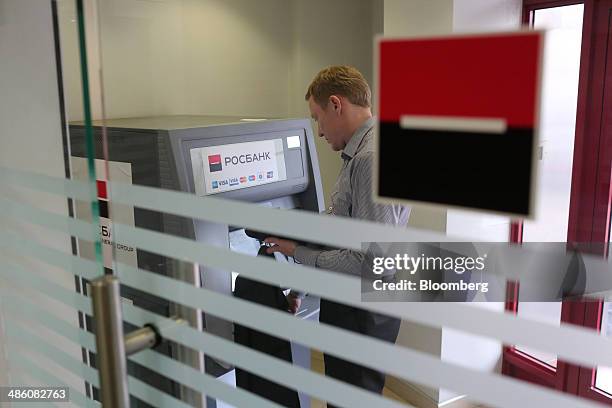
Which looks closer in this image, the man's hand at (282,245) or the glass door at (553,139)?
the glass door at (553,139)

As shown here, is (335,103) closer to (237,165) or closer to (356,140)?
(237,165)

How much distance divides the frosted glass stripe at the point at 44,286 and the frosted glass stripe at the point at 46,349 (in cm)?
9

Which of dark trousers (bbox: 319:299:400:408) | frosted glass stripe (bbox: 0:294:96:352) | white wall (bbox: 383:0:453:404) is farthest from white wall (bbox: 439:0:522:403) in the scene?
frosted glass stripe (bbox: 0:294:96:352)

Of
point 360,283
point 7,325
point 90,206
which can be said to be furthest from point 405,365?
point 7,325

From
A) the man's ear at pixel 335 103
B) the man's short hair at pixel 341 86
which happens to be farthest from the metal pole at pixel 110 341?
the man's ear at pixel 335 103

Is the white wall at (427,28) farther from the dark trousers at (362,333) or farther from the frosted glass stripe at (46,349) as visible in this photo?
the frosted glass stripe at (46,349)

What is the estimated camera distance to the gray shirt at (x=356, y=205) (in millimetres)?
559

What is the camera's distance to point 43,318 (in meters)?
1.01

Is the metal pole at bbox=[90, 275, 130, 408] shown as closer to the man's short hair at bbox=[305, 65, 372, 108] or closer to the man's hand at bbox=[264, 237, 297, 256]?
the man's hand at bbox=[264, 237, 297, 256]

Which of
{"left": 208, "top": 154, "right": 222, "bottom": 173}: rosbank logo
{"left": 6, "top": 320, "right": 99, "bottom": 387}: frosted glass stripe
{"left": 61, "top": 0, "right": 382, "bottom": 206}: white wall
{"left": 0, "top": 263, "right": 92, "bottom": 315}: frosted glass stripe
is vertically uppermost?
{"left": 61, "top": 0, "right": 382, "bottom": 206}: white wall

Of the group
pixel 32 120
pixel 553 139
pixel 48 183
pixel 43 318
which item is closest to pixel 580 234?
pixel 553 139

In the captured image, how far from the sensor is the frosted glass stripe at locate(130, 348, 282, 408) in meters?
0.70

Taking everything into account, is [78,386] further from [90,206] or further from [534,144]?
[534,144]

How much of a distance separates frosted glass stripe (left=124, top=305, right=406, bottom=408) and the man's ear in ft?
2.66
